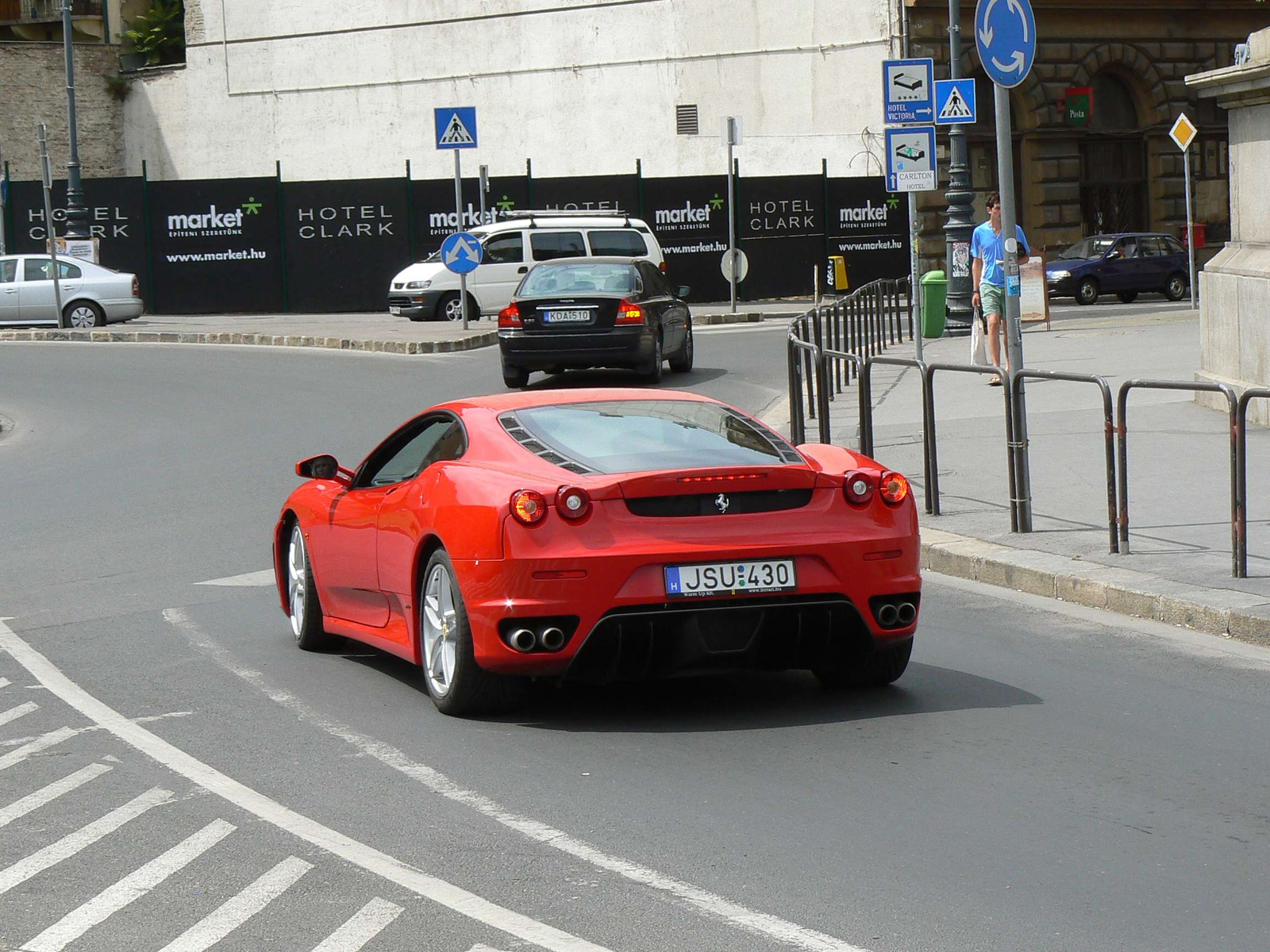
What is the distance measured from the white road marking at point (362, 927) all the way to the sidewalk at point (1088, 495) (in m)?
4.75

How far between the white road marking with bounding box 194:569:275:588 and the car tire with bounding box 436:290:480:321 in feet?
71.3

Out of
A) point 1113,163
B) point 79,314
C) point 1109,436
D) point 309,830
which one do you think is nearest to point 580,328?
point 1109,436

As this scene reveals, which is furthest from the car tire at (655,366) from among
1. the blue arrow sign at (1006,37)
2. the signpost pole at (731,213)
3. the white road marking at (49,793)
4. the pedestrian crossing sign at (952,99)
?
the white road marking at (49,793)

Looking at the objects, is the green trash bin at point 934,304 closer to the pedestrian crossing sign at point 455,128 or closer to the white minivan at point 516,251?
the white minivan at point 516,251

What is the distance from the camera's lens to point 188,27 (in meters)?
52.7

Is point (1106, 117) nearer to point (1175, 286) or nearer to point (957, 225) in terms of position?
point (1175, 286)

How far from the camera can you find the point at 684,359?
24250 millimetres

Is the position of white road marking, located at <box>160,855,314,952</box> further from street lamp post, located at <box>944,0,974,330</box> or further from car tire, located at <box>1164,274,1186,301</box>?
car tire, located at <box>1164,274,1186,301</box>

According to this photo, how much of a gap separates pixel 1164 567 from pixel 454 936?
5871mm

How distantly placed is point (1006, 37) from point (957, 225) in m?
18.2

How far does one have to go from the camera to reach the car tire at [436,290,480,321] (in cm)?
3297

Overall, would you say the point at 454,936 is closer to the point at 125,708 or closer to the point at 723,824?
the point at 723,824

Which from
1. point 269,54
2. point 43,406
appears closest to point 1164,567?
point 43,406

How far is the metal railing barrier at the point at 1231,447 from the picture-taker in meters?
9.26
